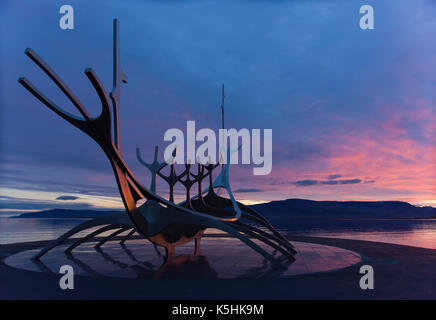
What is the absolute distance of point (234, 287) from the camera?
10805mm

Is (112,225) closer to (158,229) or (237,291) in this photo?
(158,229)

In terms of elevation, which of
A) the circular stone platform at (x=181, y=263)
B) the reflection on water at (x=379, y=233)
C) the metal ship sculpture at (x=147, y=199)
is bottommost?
the reflection on water at (x=379, y=233)

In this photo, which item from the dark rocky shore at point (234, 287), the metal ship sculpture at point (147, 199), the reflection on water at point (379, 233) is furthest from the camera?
the reflection on water at point (379, 233)

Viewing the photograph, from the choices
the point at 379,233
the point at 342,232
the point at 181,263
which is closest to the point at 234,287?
the point at 181,263

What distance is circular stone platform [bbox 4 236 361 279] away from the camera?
43.0 feet

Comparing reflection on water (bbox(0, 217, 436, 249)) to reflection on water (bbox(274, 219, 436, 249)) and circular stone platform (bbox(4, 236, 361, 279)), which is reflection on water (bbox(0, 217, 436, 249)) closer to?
reflection on water (bbox(274, 219, 436, 249))

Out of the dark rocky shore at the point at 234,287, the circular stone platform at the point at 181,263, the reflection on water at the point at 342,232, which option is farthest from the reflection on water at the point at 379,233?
the dark rocky shore at the point at 234,287

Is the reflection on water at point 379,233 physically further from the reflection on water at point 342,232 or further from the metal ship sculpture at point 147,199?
the metal ship sculpture at point 147,199

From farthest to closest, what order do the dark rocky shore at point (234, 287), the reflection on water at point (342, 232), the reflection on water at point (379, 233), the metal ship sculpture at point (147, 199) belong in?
the reflection on water at point (342, 232), the reflection on water at point (379, 233), the metal ship sculpture at point (147, 199), the dark rocky shore at point (234, 287)

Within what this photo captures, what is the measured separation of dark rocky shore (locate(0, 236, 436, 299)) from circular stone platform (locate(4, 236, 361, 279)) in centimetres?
89

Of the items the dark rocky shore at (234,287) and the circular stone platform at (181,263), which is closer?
the dark rocky shore at (234,287)

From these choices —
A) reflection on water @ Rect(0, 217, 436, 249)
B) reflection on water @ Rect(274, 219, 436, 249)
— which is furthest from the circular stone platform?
reflection on water @ Rect(274, 219, 436, 249)

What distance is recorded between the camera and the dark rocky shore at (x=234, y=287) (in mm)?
9812

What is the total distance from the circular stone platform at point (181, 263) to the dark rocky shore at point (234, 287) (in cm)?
89
